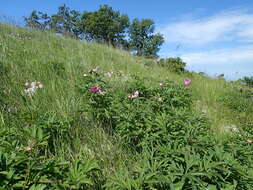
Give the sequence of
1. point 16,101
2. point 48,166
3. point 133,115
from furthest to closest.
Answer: point 16,101 → point 133,115 → point 48,166

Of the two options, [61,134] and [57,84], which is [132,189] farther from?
[57,84]

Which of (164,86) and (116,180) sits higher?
(164,86)

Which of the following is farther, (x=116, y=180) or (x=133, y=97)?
(x=133, y=97)

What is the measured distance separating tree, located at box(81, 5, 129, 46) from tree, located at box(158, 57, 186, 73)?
28208 mm

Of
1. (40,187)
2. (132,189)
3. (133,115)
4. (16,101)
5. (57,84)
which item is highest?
(57,84)

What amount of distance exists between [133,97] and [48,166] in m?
1.30

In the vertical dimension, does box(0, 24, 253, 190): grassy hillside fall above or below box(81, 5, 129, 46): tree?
below

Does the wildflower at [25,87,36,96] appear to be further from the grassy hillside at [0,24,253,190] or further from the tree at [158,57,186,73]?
the tree at [158,57,186,73]

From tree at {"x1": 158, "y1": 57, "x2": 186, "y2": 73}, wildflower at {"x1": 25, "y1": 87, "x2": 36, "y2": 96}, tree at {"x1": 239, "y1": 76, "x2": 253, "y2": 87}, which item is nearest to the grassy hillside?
wildflower at {"x1": 25, "y1": 87, "x2": 36, "y2": 96}

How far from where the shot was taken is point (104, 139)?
1.51 meters

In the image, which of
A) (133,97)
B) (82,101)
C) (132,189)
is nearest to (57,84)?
(82,101)

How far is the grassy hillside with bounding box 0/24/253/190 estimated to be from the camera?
0.84 m

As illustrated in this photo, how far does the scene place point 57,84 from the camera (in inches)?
87.7

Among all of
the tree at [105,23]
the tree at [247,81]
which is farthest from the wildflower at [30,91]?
the tree at [105,23]
